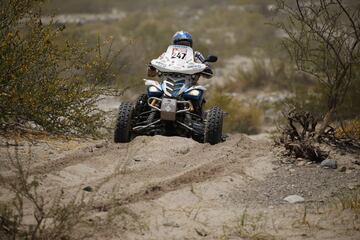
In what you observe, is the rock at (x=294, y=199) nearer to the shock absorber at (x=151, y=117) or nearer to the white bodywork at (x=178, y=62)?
the shock absorber at (x=151, y=117)

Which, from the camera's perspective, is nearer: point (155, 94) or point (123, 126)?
point (123, 126)

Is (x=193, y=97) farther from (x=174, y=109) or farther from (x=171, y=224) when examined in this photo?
(x=171, y=224)

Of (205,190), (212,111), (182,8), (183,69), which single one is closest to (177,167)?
(205,190)

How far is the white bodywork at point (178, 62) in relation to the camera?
9.57 m

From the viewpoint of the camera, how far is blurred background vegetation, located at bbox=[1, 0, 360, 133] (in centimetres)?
1260

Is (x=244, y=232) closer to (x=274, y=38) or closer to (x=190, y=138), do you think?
(x=190, y=138)

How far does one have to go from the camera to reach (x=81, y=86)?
31.3 ft

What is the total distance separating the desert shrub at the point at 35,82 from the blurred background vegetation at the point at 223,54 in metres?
0.32

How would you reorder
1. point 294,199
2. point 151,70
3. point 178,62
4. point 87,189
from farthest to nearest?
point 151,70 < point 178,62 < point 294,199 < point 87,189

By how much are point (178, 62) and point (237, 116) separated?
6028 mm

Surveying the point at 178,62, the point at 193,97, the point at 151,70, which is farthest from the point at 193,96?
the point at 151,70

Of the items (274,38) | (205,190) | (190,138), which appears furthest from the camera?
(274,38)

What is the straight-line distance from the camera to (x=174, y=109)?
8992mm

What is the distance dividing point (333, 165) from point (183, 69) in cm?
302
